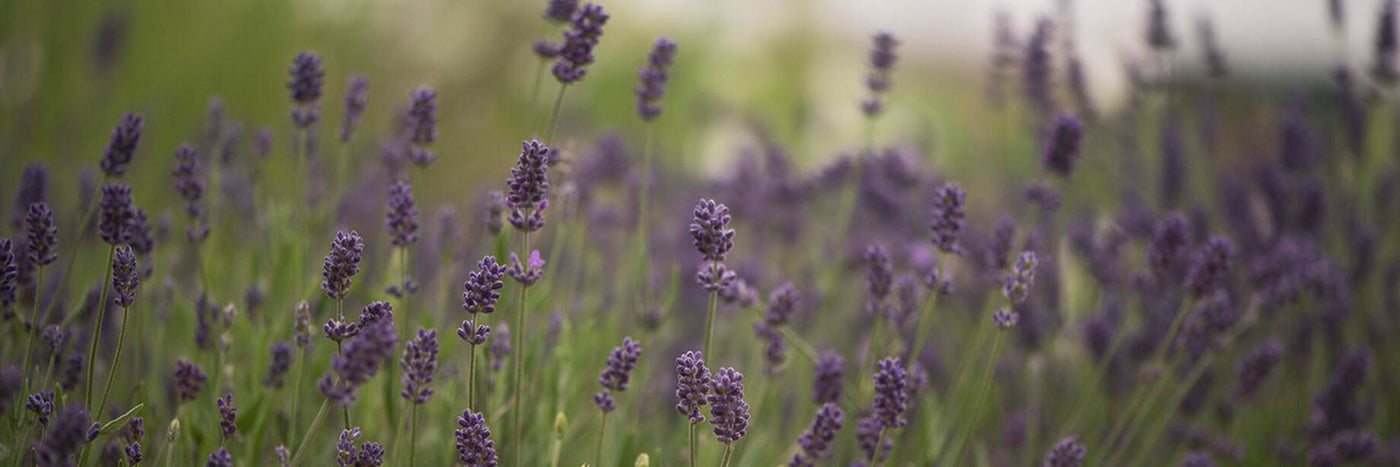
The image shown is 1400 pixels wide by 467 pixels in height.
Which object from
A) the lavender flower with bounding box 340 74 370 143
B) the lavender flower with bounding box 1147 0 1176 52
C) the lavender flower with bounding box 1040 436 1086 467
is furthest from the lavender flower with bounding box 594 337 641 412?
the lavender flower with bounding box 1147 0 1176 52

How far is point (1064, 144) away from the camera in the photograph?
2.07m

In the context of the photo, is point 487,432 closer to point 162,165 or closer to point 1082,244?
point 1082,244

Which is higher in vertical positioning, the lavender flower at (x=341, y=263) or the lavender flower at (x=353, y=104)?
the lavender flower at (x=353, y=104)

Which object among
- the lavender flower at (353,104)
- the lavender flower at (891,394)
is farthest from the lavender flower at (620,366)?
the lavender flower at (353,104)

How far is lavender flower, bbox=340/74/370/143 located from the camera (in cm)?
203

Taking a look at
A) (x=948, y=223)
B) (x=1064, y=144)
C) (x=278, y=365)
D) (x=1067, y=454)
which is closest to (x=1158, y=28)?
(x=1064, y=144)

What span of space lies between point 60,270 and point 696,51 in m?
4.53

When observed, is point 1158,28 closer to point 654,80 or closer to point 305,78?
point 654,80

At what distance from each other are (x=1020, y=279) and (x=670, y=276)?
A: 172cm

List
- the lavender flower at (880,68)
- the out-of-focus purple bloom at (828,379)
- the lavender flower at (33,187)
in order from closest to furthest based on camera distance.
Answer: the out-of-focus purple bloom at (828,379)
the lavender flower at (33,187)
the lavender flower at (880,68)

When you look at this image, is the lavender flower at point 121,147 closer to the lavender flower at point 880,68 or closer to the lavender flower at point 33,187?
the lavender flower at point 33,187

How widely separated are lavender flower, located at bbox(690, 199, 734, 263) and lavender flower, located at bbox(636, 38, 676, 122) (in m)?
0.59

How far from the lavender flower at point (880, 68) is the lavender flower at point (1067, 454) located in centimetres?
100

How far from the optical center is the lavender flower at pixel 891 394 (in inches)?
56.9
